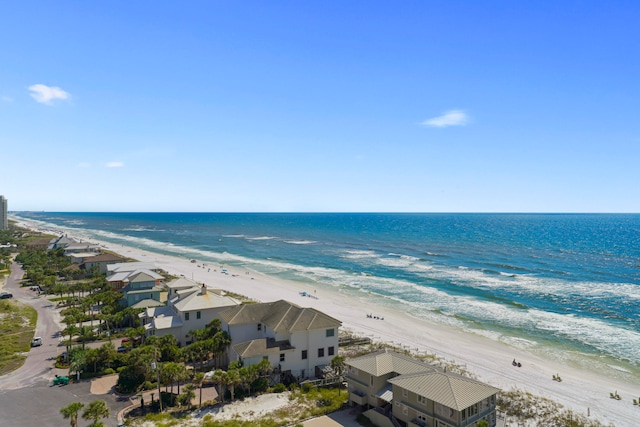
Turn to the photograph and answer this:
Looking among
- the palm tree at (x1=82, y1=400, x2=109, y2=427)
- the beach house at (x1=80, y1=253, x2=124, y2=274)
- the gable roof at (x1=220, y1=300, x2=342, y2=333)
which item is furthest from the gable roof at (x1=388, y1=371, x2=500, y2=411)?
the beach house at (x1=80, y1=253, x2=124, y2=274)

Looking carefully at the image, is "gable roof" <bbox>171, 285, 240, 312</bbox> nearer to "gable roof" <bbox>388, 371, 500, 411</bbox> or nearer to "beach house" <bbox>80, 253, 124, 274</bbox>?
"gable roof" <bbox>388, 371, 500, 411</bbox>

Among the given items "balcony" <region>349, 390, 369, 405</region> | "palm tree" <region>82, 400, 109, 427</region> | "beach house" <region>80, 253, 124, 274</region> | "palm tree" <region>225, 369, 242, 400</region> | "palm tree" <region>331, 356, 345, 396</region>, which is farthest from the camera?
"beach house" <region>80, 253, 124, 274</region>

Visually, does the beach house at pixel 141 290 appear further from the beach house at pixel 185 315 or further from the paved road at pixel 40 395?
the paved road at pixel 40 395

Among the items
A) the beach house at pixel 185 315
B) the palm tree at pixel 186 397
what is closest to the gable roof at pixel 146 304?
the beach house at pixel 185 315

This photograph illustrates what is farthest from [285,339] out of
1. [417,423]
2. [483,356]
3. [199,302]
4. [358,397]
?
[483,356]

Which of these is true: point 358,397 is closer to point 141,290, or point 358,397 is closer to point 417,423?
point 417,423

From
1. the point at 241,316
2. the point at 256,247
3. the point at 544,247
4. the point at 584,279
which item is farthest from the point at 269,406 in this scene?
the point at 544,247
